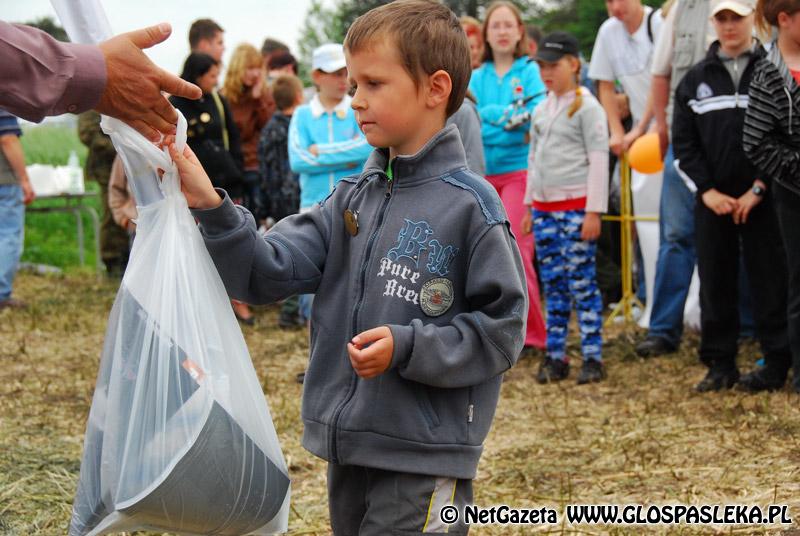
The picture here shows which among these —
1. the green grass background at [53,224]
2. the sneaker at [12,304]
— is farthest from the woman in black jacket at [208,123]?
the green grass background at [53,224]

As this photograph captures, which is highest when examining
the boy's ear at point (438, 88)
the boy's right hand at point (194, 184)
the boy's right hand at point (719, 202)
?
the boy's ear at point (438, 88)

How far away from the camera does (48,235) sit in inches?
637

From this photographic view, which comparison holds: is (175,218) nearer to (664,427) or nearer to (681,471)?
(681,471)

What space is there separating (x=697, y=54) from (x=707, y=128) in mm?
794

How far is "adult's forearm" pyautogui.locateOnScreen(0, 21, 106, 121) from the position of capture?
2.45 metres

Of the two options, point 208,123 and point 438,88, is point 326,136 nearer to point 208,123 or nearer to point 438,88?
point 208,123

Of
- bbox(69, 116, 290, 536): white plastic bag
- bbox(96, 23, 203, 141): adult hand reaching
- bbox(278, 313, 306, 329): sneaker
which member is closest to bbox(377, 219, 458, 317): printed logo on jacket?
bbox(69, 116, 290, 536): white plastic bag

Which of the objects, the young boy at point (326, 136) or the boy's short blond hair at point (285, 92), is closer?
the young boy at point (326, 136)

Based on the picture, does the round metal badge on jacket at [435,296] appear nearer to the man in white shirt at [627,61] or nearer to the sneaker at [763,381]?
the sneaker at [763,381]

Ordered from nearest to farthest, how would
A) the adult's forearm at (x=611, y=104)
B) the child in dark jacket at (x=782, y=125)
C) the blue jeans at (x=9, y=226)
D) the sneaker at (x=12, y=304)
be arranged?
the child in dark jacket at (x=782, y=125) < the adult's forearm at (x=611, y=104) < the blue jeans at (x=9, y=226) < the sneaker at (x=12, y=304)

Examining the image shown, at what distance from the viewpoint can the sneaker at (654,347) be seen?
6.57 metres

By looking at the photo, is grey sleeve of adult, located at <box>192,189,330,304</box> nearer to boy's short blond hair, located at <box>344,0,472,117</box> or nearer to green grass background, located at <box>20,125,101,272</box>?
boy's short blond hair, located at <box>344,0,472,117</box>

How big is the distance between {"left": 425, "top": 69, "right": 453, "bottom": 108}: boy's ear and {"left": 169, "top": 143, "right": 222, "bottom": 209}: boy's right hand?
0.52 metres

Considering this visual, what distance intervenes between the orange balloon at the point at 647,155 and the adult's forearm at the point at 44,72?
4.85m
